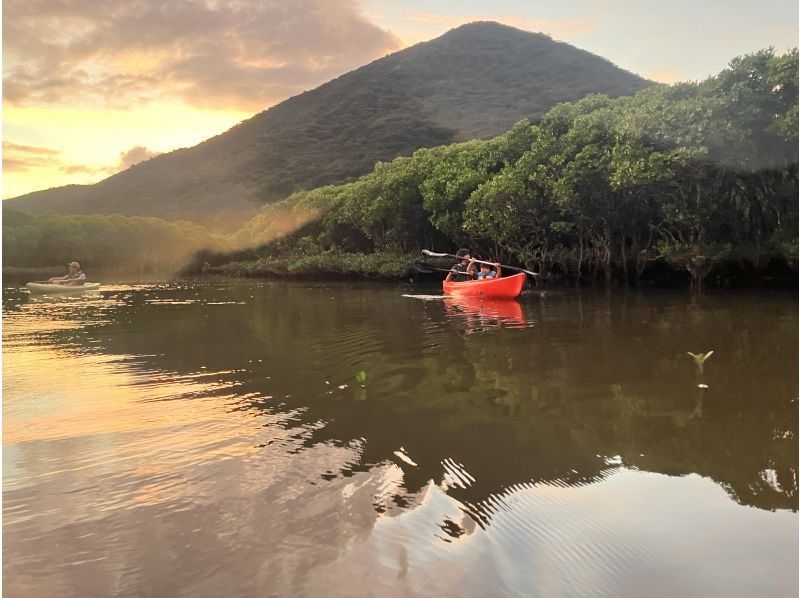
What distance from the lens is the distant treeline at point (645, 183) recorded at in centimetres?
2470

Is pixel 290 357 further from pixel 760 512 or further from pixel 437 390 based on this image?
pixel 760 512

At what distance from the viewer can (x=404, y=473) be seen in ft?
17.2

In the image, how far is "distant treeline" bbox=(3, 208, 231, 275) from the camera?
220ft

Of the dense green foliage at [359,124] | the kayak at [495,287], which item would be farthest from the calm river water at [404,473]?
the dense green foliage at [359,124]

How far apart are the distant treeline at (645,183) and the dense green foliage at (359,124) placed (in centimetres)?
7351

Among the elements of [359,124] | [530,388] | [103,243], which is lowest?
[530,388]

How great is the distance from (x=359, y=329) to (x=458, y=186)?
25886 millimetres

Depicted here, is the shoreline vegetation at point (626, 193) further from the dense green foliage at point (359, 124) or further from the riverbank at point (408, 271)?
the dense green foliage at point (359, 124)

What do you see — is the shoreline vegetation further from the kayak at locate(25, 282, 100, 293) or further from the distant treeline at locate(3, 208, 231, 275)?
the distant treeline at locate(3, 208, 231, 275)

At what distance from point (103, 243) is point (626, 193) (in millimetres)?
66811

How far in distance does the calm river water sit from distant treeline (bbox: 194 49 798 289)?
16936 mm

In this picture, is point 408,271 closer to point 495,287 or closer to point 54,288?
point 495,287

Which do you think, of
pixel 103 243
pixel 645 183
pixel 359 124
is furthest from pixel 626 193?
pixel 359 124

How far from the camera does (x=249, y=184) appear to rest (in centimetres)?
12188
